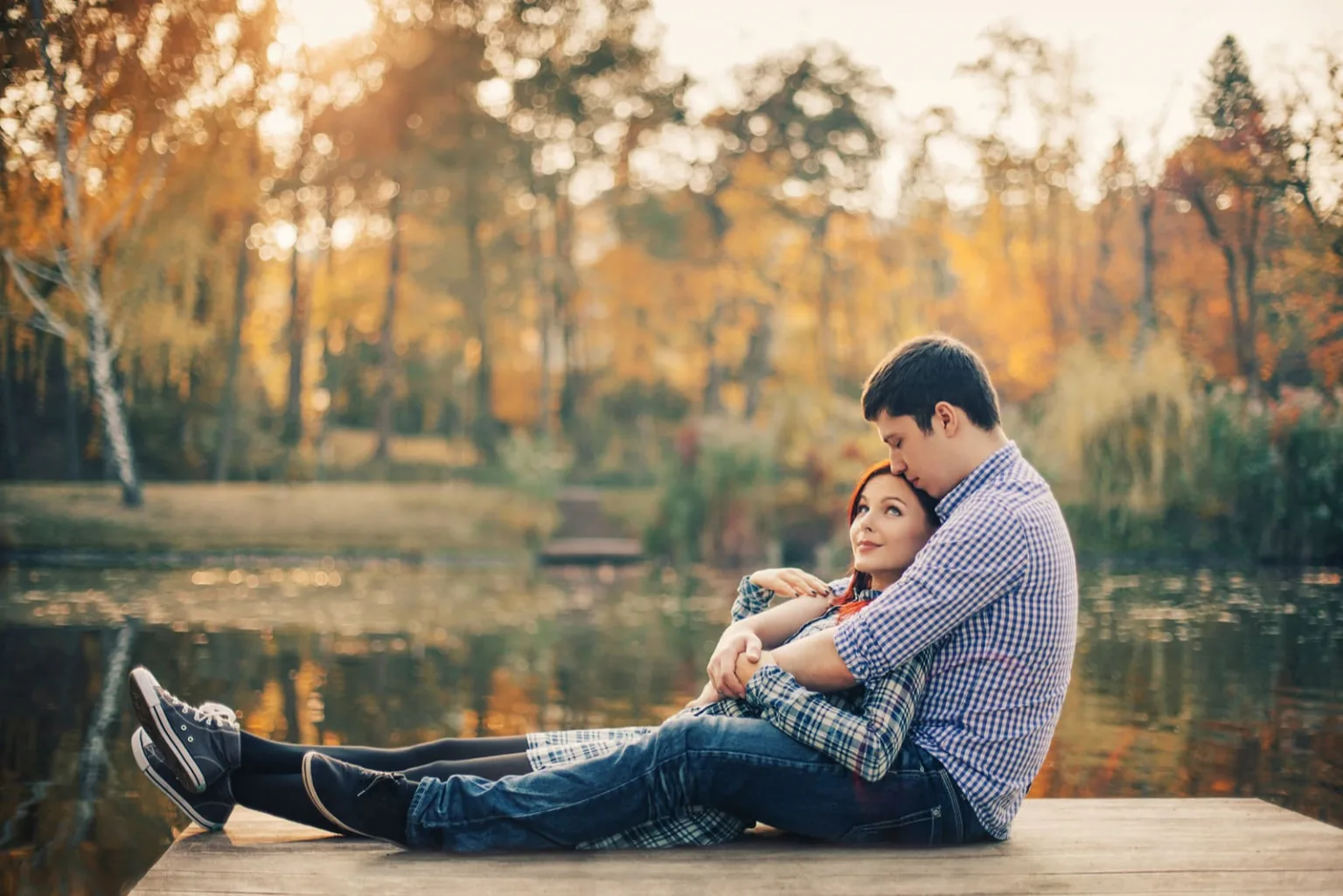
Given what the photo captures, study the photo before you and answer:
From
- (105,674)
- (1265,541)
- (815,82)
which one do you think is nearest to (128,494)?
(105,674)

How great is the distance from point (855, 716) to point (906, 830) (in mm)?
228

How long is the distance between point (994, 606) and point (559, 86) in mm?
12846

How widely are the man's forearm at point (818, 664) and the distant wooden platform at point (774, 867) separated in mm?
246

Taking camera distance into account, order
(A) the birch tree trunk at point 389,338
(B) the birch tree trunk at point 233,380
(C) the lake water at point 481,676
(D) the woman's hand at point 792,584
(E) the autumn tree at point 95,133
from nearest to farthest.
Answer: (D) the woman's hand at point 792,584 → (C) the lake water at point 481,676 → (E) the autumn tree at point 95,133 → (B) the birch tree trunk at point 233,380 → (A) the birch tree trunk at point 389,338

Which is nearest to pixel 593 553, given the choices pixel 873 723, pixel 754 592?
pixel 754 592

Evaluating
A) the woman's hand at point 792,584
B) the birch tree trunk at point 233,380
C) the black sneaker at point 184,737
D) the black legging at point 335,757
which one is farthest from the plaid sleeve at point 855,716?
the birch tree trunk at point 233,380

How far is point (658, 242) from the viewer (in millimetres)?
14555

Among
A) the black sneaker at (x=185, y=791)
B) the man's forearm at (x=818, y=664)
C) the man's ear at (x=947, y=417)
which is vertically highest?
the man's ear at (x=947, y=417)

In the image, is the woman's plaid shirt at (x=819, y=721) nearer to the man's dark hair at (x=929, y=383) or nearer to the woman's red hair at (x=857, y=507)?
the woman's red hair at (x=857, y=507)

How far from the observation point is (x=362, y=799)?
68.8 inches

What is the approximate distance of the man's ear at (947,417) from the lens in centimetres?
169

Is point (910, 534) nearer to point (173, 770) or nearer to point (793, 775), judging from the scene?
point (793, 775)

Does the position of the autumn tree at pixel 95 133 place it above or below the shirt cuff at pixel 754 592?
above

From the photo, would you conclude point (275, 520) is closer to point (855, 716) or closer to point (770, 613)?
point (770, 613)
